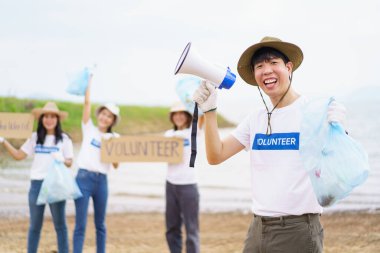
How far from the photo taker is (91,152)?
453cm

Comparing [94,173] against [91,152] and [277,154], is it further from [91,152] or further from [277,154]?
[277,154]

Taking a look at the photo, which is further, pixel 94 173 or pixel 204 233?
pixel 204 233

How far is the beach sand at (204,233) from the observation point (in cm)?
602

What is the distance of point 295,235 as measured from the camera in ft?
7.32

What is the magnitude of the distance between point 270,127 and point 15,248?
14.5 ft

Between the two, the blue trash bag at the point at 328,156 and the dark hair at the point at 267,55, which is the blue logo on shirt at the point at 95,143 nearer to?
the dark hair at the point at 267,55

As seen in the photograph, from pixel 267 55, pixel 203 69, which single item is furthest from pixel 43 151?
pixel 267 55

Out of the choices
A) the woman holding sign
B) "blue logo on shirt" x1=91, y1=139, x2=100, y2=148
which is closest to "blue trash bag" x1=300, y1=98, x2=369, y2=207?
the woman holding sign

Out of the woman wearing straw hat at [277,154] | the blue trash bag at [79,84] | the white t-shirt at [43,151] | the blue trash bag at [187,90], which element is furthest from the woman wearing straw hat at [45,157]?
the woman wearing straw hat at [277,154]

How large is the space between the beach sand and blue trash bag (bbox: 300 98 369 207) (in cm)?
402

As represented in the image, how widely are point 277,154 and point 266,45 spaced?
0.50 metres

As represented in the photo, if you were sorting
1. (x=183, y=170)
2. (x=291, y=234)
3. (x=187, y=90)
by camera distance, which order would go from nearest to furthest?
(x=291, y=234) → (x=183, y=170) → (x=187, y=90)

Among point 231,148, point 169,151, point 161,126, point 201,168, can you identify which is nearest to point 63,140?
point 169,151

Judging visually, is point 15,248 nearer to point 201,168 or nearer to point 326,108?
point 326,108
